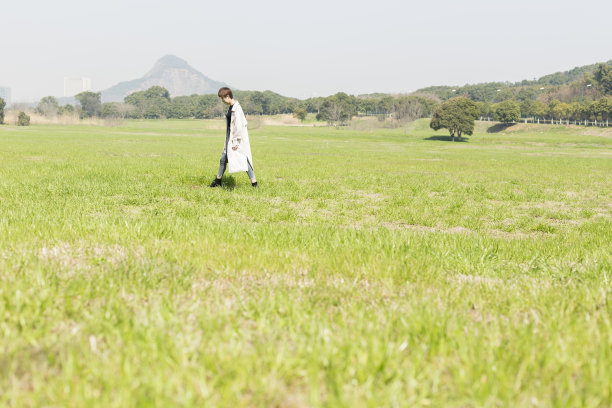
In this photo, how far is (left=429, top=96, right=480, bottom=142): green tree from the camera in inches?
4021

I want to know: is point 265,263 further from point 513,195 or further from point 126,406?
point 513,195

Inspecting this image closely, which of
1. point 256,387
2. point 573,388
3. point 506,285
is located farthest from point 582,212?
point 256,387

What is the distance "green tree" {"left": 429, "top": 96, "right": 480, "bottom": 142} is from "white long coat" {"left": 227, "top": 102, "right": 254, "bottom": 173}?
A: 320ft

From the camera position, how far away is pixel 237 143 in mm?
13289

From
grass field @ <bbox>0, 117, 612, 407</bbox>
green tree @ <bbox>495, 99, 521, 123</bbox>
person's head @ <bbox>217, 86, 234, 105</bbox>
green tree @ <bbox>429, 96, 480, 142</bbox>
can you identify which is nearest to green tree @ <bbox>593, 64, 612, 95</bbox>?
green tree @ <bbox>495, 99, 521, 123</bbox>

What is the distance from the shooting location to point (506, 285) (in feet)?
15.1

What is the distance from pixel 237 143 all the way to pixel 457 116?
98545 millimetres

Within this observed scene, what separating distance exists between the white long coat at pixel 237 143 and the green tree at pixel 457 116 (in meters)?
97.4

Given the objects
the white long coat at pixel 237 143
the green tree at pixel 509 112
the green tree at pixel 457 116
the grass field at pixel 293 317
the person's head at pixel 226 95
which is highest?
the green tree at pixel 509 112

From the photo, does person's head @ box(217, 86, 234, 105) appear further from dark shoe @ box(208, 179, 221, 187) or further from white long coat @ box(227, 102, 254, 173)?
dark shoe @ box(208, 179, 221, 187)

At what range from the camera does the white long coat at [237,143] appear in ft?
42.7

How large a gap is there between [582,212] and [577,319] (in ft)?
36.8

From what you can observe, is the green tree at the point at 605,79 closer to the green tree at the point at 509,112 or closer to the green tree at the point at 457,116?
the green tree at the point at 509,112

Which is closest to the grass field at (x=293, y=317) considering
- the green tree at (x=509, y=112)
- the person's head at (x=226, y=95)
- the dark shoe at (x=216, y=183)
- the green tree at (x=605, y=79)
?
the person's head at (x=226, y=95)
